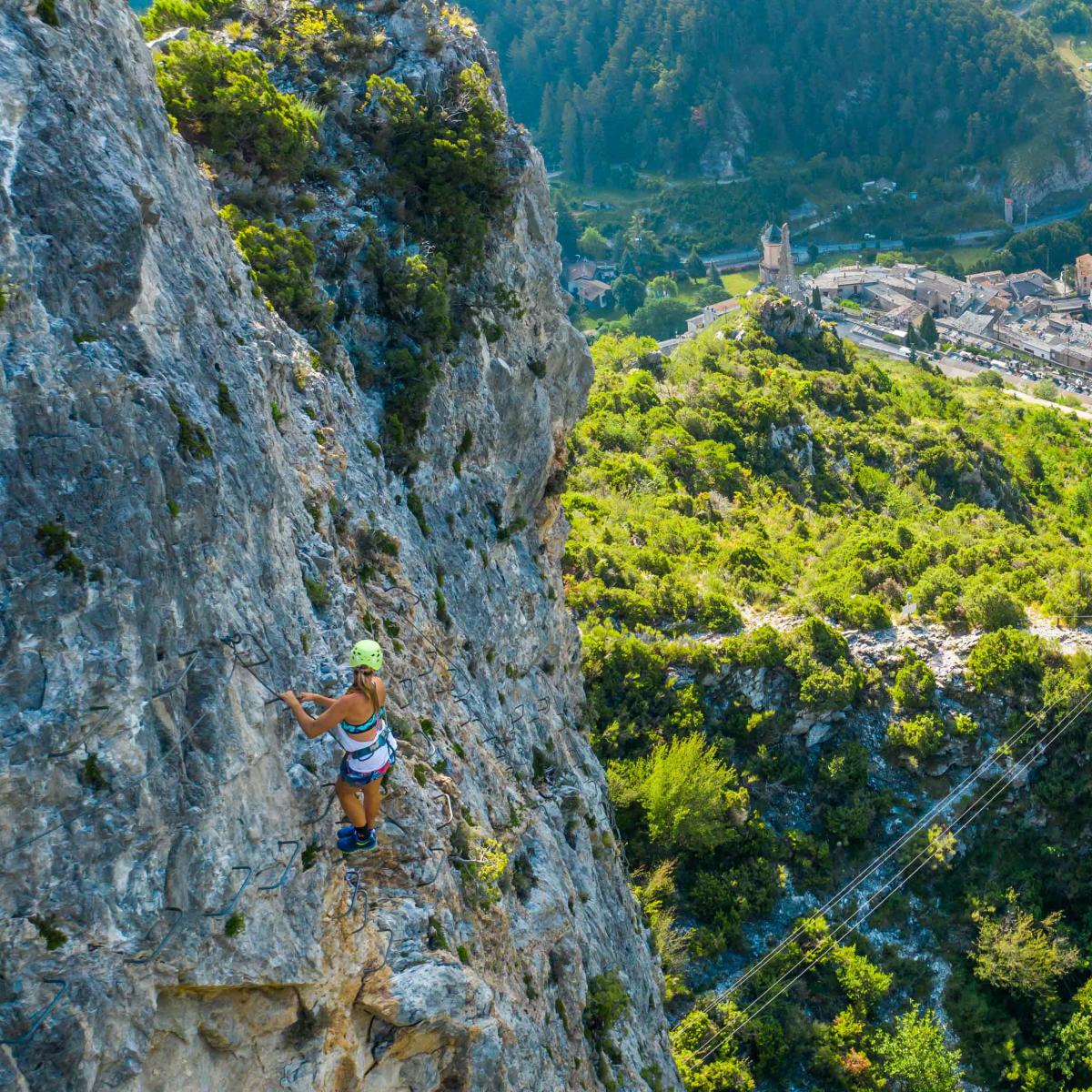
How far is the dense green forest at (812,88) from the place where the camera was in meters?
178

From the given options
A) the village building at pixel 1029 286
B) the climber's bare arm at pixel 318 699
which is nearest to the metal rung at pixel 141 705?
the climber's bare arm at pixel 318 699

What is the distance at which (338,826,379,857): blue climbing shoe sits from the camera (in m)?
12.0

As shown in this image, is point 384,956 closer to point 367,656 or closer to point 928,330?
point 367,656

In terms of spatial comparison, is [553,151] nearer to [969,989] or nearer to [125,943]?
[969,989]

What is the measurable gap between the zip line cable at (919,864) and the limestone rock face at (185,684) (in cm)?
1719

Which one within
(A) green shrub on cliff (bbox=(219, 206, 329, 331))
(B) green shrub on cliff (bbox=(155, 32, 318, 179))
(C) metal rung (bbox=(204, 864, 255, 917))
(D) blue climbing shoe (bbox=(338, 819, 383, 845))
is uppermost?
(B) green shrub on cliff (bbox=(155, 32, 318, 179))

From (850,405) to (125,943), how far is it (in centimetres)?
6876

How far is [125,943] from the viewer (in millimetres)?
9016

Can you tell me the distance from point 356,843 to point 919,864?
102ft

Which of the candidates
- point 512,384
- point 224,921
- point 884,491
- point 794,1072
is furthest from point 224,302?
point 884,491

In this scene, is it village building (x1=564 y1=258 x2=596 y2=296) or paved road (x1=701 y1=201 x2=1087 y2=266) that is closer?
village building (x1=564 y1=258 x2=596 y2=296)

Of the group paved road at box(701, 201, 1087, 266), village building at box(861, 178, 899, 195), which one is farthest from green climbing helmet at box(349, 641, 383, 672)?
village building at box(861, 178, 899, 195)

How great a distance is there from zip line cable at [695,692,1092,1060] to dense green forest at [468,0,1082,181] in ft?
510

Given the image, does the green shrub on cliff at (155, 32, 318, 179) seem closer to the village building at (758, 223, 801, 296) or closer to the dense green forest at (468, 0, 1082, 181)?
the village building at (758, 223, 801, 296)
